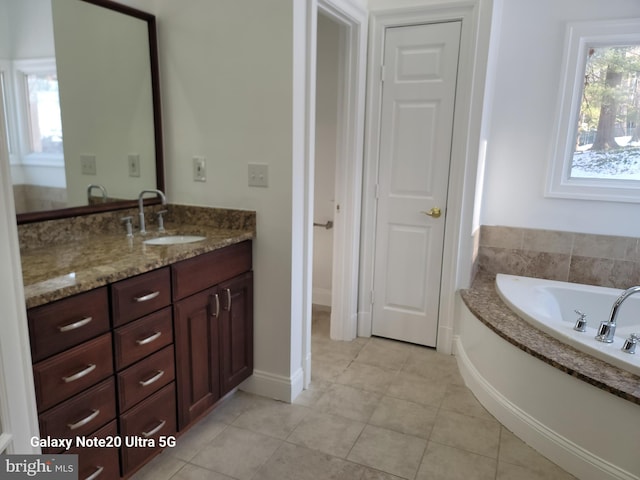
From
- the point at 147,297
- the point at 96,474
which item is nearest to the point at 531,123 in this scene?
the point at 147,297

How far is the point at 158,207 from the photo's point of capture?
2420mm

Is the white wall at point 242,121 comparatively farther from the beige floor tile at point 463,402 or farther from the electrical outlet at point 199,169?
the beige floor tile at point 463,402

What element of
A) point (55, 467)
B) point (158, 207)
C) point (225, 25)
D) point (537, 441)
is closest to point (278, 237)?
point (158, 207)

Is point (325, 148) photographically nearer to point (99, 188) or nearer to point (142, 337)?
point (99, 188)

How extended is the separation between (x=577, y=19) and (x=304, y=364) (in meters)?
2.64

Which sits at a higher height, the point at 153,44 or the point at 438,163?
the point at 153,44

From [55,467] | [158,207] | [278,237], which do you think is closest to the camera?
[55,467]

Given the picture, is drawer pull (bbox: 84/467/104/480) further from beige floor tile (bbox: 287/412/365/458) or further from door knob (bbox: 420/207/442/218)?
door knob (bbox: 420/207/442/218)

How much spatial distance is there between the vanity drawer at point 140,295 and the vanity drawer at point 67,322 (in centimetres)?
4

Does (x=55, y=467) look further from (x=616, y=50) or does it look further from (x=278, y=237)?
(x=616, y=50)

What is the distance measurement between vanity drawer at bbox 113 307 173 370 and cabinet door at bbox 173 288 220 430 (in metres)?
0.05

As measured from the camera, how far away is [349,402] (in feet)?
7.80

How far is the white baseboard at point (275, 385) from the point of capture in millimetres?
2355

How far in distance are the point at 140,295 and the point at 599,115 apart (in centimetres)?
288
